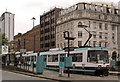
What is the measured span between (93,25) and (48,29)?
21.0 metres

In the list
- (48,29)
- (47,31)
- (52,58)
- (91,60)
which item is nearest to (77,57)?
(91,60)

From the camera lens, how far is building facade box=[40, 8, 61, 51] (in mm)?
78625

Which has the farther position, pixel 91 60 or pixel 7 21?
pixel 7 21

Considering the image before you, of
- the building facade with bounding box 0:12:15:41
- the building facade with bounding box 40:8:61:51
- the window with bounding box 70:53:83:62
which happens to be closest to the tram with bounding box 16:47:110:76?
the window with bounding box 70:53:83:62

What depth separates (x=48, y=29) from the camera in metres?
82.8

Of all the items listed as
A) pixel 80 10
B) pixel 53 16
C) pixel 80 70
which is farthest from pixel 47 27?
pixel 80 70

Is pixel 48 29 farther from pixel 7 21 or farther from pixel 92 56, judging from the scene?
pixel 92 56

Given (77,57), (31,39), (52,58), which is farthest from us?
(31,39)

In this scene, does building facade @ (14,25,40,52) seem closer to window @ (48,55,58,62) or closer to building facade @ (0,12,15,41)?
building facade @ (0,12,15,41)

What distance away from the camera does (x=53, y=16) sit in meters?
79.4

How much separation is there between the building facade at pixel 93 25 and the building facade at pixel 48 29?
3.67m

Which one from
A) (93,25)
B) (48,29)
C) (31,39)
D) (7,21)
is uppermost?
(7,21)

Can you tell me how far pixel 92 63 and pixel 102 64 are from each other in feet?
3.59

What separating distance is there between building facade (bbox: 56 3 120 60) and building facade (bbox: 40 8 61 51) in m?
3.67
